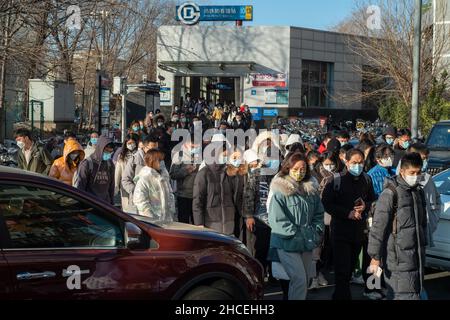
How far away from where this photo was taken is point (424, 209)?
554 centimetres

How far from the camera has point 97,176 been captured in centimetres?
804

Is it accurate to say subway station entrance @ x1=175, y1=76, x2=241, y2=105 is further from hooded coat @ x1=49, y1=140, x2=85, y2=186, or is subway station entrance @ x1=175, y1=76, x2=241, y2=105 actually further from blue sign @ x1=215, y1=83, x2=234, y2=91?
hooded coat @ x1=49, y1=140, x2=85, y2=186

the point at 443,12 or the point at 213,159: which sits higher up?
the point at 443,12

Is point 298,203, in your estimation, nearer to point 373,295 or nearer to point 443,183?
point 373,295

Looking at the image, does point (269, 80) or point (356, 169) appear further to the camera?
point (269, 80)

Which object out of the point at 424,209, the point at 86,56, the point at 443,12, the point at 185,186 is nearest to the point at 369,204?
the point at 424,209

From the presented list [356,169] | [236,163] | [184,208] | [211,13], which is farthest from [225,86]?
[356,169]

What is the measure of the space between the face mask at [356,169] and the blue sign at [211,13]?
28890 millimetres

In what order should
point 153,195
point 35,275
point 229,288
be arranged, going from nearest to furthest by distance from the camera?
Result: point 35,275
point 229,288
point 153,195

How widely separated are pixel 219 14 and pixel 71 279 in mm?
32331

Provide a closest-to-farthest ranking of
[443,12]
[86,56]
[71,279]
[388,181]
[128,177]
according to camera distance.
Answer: [71,279] < [388,181] < [128,177] < [443,12] < [86,56]

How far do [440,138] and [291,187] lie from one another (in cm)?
900

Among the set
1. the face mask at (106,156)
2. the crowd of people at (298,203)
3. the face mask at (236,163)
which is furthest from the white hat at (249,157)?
the face mask at (106,156)
